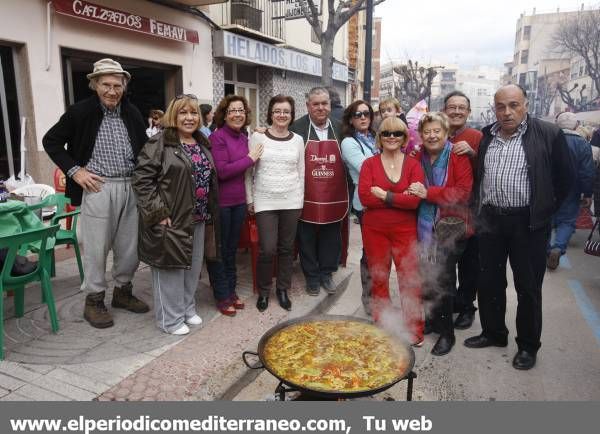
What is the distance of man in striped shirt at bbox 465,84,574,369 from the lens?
338cm

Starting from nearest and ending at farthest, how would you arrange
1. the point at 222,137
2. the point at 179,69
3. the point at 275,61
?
1. the point at 222,137
2. the point at 179,69
3. the point at 275,61

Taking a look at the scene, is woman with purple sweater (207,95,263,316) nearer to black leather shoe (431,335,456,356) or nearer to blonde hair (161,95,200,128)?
blonde hair (161,95,200,128)

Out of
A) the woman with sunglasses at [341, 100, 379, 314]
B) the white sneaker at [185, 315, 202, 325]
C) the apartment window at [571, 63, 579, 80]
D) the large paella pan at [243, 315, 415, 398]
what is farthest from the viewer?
the apartment window at [571, 63, 579, 80]

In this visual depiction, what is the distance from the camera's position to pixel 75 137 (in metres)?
3.72

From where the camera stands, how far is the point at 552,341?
4.29 m

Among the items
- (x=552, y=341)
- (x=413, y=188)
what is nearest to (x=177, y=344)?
(x=413, y=188)

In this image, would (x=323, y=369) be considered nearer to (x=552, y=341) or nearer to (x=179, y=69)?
(x=552, y=341)

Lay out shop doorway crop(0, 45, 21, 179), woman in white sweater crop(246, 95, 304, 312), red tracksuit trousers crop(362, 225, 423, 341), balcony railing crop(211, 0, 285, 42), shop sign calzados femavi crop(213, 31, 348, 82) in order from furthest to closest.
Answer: balcony railing crop(211, 0, 285, 42) → shop sign calzados femavi crop(213, 31, 348, 82) → shop doorway crop(0, 45, 21, 179) → woman in white sweater crop(246, 95, 304, 312) → red tracksuit trousers crop(362, 225, 423, 341)

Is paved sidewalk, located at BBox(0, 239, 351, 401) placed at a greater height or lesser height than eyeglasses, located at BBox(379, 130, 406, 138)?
Result: lesser

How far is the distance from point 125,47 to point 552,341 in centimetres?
831

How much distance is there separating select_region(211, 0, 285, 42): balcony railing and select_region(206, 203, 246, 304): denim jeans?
854 cm

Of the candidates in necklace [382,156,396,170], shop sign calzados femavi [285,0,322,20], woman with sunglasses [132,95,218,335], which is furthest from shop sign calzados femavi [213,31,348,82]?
necklace [382,156,396,170]

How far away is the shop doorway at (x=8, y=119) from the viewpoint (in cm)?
684

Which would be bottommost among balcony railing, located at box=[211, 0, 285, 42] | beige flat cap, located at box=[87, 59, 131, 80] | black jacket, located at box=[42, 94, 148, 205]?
black jacket, located at box=[42, 94, 148, 205]
